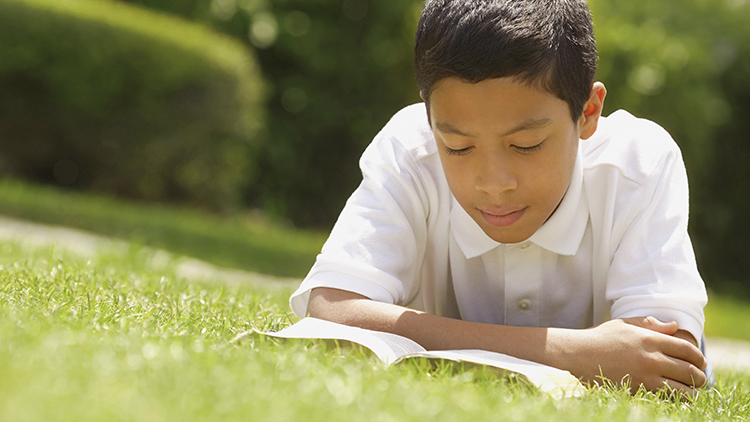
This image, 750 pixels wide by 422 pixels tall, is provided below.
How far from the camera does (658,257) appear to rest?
114 inches

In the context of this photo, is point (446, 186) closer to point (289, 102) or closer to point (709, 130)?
point (289, 102)

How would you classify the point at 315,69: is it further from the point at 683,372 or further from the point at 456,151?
the point at 683,372

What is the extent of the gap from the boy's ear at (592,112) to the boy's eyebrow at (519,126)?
362 millimetres

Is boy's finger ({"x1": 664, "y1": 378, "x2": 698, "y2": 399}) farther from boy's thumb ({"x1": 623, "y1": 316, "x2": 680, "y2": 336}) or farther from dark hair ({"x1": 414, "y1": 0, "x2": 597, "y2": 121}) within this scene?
dark hair ({"x1": 414, "y1": 0, "x2": 597, "y2": 121})

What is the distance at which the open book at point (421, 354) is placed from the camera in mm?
2396

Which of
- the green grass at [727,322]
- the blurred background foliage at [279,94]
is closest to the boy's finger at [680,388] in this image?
the green grass at [727,322]

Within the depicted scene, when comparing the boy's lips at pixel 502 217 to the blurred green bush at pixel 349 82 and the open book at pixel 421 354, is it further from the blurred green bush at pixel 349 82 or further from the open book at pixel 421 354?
the blurred green bush at pixel 349 82

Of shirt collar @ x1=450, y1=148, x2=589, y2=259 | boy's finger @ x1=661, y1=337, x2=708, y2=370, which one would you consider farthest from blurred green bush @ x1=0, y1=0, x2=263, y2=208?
boy's finger @ x1=661, y1=337, x2=708, y2=370

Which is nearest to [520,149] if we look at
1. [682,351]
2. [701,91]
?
Result: [682,351]

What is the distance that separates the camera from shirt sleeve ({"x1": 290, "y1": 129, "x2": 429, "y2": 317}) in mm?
2943

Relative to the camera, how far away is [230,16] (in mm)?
12719

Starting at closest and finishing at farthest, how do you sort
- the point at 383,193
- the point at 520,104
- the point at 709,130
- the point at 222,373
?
the point at 222,373 → the point at 520,104 → the point at 383,193 → the point at 709,130

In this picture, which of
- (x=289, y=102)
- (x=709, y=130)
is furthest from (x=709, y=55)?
(x=289, y=102)

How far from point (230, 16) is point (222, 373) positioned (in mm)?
11492
